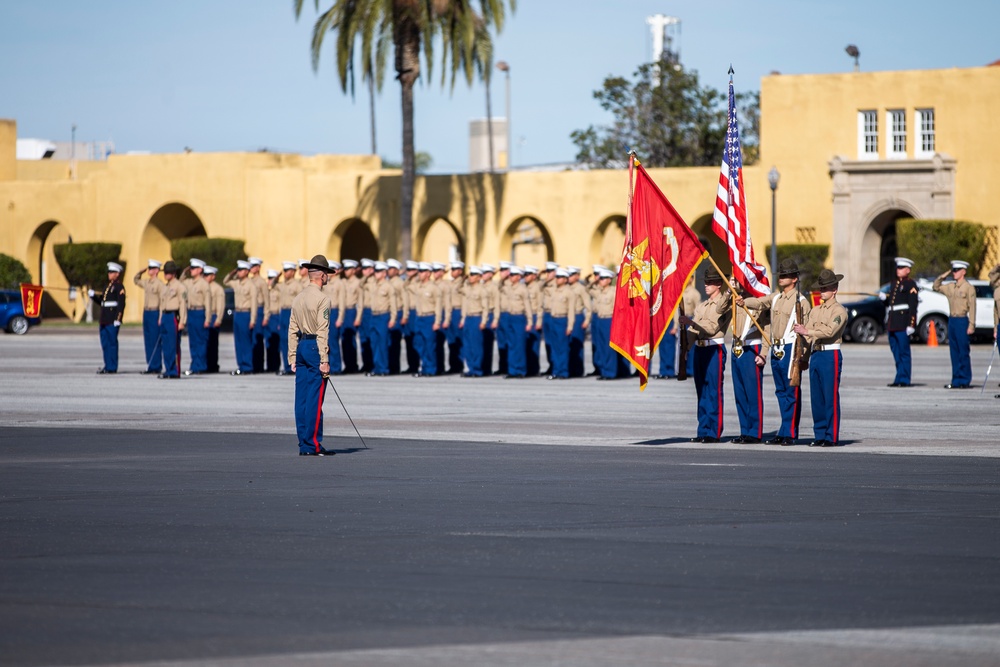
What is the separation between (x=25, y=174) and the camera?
67000mm

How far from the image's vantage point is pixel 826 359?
15000mm

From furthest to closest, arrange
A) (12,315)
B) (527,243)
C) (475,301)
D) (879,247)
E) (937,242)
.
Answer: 1. (527,243)
2. (12,315)
3. (879,247)
4. (937,242)
5. (475,301)

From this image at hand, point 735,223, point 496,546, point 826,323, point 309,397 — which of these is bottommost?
point 496,546

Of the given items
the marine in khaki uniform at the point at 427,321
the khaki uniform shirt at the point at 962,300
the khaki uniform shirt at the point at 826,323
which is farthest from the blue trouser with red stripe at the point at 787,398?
the marine in khaki uniform at the point at 427,321

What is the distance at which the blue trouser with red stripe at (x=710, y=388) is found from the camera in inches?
602

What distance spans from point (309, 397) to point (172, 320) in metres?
12.2

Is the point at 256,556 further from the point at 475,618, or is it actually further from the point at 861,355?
the point at 861,355

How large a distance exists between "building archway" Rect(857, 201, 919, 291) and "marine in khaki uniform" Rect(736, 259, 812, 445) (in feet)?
93.2

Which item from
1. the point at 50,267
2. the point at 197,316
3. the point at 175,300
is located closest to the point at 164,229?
the point at 50,267

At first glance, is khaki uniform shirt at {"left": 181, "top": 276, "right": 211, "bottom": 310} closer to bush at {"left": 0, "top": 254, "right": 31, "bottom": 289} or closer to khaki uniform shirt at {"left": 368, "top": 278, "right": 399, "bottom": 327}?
khaki uniform shirt at {"left": 368, "top": 278, "right": 399, "bottom": 327}

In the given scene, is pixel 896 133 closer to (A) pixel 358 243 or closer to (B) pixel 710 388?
(A) pixel 358 243

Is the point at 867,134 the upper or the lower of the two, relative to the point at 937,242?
upper

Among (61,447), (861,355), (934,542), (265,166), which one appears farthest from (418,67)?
(934,542)

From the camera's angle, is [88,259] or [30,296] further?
[88,259]
